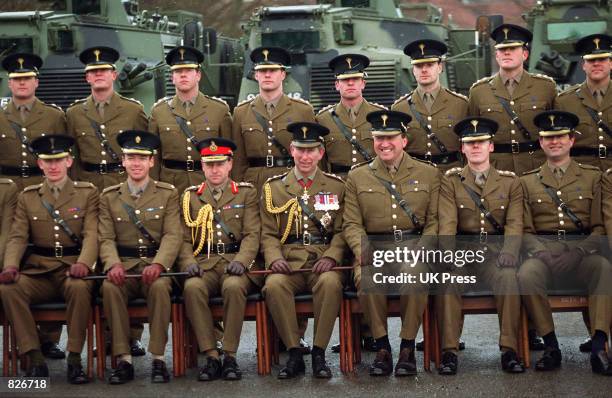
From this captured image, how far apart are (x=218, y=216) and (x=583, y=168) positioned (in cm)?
254

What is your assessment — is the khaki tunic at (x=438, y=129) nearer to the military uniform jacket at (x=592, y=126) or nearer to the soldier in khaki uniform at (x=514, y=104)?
the soldier in khaki uniform at (x=514, y=104)

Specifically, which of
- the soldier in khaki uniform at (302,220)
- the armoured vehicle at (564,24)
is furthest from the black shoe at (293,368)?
the armoured vehicle at (564,24)

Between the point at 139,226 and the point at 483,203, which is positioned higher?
the point at 483,203

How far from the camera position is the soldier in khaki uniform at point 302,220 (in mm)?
9273

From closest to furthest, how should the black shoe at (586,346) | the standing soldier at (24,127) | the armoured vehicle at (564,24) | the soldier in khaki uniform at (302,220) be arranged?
1. the soldier in khaki uniform at (302,220)
2. the black shoe at (586,346)
3. the standing soldier at (24,127)
4. the armoured vehicle at (564,24)

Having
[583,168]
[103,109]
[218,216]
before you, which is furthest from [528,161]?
[103,109]

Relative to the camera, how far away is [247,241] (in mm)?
9523

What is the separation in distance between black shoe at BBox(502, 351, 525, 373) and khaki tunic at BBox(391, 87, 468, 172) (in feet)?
5.92

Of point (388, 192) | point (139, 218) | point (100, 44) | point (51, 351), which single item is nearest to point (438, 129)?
point (388, 192)

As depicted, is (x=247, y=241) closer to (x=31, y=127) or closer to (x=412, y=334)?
(x=412, y=334)

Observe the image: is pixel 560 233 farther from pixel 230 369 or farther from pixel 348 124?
pixel 230 369

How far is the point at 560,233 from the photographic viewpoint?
941 cm

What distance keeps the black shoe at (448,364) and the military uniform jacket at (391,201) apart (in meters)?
0.87

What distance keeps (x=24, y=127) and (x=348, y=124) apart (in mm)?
2472
